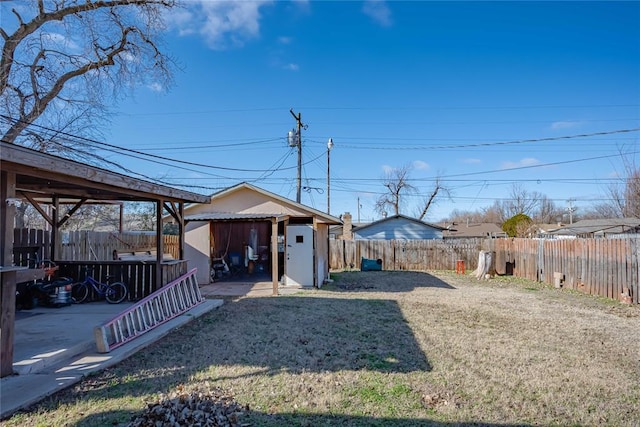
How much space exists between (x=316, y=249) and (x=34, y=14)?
431 inches

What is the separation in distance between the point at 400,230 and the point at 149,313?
19093 mm

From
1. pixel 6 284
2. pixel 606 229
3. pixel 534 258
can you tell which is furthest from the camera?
pixel 606 229

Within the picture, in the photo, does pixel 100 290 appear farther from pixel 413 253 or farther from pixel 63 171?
pixel 413 253

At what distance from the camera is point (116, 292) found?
785cm

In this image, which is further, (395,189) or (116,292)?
(395,189)

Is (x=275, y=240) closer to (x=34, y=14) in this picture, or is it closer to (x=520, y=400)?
(x=520, y=400)

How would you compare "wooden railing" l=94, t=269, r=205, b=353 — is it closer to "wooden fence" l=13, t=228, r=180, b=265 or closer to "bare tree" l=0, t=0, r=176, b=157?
"wooden fence" l=13, t=228, r=180, b=265

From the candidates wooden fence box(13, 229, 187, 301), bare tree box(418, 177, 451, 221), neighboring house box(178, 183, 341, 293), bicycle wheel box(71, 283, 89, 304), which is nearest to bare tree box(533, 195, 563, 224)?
bare tree box(418, 177, 451, 221)

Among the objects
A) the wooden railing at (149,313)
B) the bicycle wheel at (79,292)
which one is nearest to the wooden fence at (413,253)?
the wooden railing at (149,313)

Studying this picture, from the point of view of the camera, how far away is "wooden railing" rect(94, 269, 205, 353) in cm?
487

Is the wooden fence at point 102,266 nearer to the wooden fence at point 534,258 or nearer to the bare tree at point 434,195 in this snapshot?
the wooden fence at point 534,258

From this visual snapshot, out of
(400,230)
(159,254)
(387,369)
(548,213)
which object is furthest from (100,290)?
(548,213)

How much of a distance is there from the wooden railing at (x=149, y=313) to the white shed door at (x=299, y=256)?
4028mm

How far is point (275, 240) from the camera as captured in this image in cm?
1030
